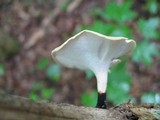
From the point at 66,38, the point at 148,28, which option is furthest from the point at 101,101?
the point at 66,38

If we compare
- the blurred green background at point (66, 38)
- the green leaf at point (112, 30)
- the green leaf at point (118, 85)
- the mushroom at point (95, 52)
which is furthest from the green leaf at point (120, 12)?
the mushroom at point (95, 52)

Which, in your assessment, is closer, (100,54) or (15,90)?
(100,54)

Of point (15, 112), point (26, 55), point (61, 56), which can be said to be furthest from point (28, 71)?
point (15, 112)

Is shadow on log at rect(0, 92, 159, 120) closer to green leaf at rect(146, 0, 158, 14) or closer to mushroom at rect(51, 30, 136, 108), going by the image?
mushroom at rect(51, 30, 136, 108)

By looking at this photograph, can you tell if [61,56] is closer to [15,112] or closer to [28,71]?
[15,112]

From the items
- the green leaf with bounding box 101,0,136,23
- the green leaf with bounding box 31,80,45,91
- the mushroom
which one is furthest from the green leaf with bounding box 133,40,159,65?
the mushroom

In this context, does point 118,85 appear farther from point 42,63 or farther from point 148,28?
point 42,63
